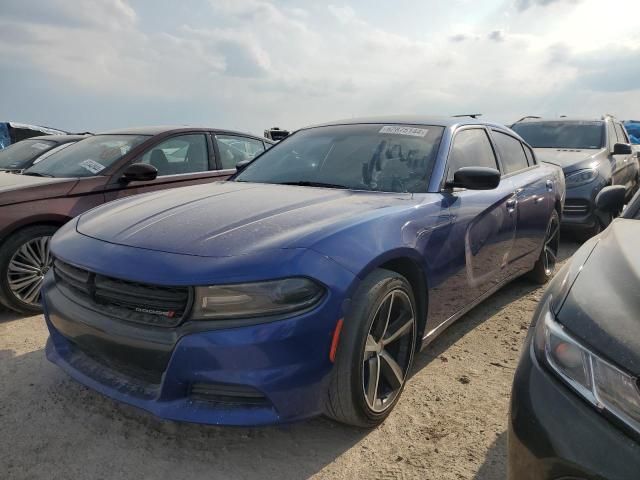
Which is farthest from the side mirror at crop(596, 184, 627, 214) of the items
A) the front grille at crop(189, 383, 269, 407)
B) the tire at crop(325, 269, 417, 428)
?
the front grille at crop(189, 383, 269, 407)

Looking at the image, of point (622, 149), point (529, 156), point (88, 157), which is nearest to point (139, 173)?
point (88, 157)

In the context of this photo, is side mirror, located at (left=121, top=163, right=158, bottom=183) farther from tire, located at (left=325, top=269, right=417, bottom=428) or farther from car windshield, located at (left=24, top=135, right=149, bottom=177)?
tire, located at (left=325, top=269, right=417, bottom=428)

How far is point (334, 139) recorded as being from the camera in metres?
3.30

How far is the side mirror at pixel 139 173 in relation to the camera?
13.8 ft

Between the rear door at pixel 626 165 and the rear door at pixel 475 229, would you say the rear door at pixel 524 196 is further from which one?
the rear door at pixel 626 165

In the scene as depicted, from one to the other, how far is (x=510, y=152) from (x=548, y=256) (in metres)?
1.18

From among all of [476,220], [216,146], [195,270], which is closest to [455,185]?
[476,220]

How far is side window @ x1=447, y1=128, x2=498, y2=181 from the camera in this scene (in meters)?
3.01

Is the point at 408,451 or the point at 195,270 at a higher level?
the point at 195,270

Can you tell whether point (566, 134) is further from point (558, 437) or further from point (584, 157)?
point (558, 437)

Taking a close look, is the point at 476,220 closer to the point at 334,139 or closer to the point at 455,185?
the point at 455,185

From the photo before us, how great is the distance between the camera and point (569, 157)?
6527mm

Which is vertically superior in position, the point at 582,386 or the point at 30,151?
the point at 30,151

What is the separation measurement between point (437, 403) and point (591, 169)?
16.4ft
